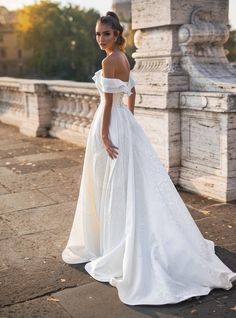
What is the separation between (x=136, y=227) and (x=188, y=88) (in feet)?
9.48

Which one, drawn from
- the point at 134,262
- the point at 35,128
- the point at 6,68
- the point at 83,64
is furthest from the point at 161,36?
the point at 6,68

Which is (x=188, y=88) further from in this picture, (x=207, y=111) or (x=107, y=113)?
(x=107, y=113)

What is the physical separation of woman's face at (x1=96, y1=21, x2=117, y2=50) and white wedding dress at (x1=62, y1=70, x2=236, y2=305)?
0.26 metres

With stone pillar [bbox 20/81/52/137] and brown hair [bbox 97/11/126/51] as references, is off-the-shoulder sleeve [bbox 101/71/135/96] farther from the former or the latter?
stone pillar [bbox 20/81/52/137]

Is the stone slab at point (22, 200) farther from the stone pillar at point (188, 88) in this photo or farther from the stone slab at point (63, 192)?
the stone pillar at point (188, 88)

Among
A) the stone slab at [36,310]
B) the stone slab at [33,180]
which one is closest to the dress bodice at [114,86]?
the stone slab at [36,310]

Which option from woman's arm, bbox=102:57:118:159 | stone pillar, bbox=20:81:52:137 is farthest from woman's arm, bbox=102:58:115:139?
stone pillar, bbox=20:81:52:137

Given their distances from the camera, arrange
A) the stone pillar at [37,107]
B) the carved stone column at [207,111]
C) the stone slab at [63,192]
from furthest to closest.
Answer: the stone pillar at [37,107] → the stone slab at [63,192] → the carved stone column at [207,111]

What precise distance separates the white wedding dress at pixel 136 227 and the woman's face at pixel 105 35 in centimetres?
26

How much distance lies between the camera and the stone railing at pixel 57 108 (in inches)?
356

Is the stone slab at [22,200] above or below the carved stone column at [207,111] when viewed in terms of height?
below

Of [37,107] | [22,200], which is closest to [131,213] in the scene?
[22,200]

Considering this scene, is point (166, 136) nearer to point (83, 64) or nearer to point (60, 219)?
point (60, 219)

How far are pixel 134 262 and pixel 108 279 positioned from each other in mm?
304
